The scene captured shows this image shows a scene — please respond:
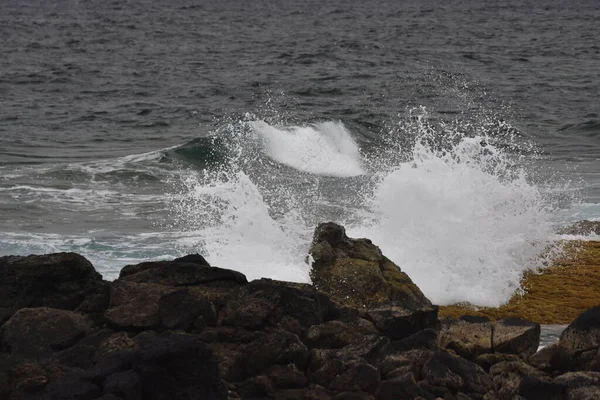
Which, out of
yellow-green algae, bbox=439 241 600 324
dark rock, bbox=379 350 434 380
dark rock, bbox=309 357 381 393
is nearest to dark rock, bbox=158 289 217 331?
dark rock, bbox=309 357 381 393

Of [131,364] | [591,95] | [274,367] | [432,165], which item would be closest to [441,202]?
[432,165]

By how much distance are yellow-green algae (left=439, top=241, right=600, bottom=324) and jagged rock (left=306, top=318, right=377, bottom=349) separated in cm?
287

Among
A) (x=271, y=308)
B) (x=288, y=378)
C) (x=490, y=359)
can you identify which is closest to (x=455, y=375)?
(x=490, y=359)

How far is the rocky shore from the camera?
6855mm

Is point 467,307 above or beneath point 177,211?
beneath

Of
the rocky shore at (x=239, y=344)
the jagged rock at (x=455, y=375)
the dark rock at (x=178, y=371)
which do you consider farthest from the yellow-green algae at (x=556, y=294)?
the dark rock at (x=178, y=371)

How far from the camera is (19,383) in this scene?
6.91 metres

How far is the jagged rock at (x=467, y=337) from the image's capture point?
8.23 metres

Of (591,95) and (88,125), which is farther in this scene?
(591,95)

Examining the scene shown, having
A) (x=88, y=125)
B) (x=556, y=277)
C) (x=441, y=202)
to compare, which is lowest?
(x=556, y=277)

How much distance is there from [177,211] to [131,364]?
9.66 meters

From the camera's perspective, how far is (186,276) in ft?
28.2

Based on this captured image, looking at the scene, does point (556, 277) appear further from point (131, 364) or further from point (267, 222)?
point (131, 364)

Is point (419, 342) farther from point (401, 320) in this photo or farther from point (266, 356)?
point (266, 356)
